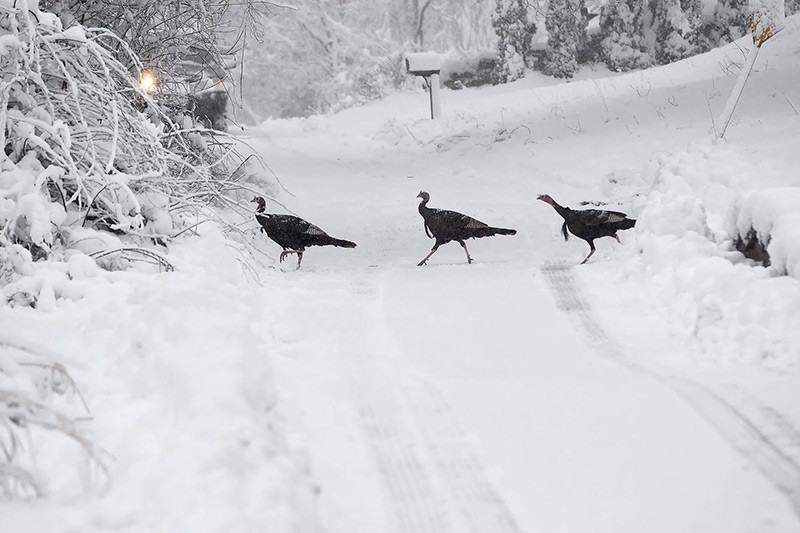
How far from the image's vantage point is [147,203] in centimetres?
700

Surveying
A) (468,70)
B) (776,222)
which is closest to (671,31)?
(468,70)

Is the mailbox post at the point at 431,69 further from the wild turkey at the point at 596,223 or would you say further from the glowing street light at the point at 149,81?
the glowing street light at the point at 149,81

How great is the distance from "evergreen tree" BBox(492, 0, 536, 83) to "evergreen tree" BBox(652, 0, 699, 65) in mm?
4503

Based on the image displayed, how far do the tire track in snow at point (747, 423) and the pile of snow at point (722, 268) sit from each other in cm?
51

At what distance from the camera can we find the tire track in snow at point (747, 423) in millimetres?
3738

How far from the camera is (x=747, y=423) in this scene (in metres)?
4.30

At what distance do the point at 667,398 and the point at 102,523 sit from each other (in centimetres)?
322

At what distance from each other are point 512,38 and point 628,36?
4.29 meters

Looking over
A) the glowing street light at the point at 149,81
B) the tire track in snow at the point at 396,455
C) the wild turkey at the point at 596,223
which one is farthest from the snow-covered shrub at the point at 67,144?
the wild turkey at the point at 596,223

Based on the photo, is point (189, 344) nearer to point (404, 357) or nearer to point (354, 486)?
point (354, 486)

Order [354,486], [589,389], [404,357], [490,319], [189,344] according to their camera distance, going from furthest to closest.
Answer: [490,319] → [404,357] → [589,389] → [189,344] → [354,486]

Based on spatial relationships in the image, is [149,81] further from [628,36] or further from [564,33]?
[628,36]

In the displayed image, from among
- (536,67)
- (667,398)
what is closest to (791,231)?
(667,398)

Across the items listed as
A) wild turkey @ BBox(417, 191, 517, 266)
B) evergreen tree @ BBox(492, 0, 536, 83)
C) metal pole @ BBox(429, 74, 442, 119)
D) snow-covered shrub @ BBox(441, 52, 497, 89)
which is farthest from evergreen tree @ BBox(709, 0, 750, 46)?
wild turkey @ BBox(417, 191, 517, 266)
